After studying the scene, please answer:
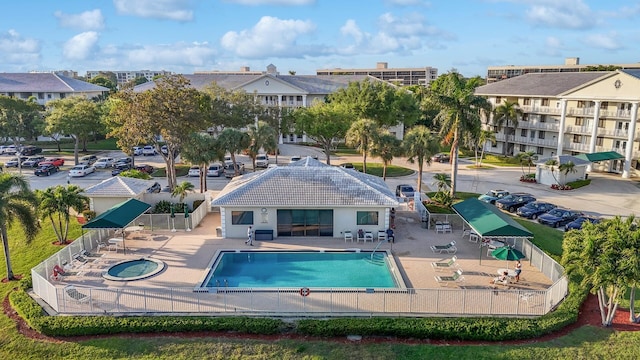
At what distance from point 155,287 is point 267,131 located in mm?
23866

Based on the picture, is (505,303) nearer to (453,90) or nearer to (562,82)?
(453,90)

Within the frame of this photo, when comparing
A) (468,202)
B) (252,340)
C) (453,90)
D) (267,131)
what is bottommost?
(252,340)

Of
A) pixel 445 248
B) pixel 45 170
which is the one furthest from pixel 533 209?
pixel 45 170

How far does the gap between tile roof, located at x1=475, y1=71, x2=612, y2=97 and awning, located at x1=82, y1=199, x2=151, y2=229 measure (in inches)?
2147

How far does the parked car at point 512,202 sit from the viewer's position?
39.9 m

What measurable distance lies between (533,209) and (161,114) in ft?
105

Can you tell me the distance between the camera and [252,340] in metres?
18.8

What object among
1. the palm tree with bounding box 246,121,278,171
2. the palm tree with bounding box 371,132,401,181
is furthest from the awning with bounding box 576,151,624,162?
the palm tree with bounding box 246,121,278,171

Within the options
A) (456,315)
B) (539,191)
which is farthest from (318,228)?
(539,191)

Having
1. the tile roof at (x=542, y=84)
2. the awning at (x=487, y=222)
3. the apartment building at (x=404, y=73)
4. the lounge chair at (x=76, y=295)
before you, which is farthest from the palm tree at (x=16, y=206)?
the apartment building at (x=404, y=73)

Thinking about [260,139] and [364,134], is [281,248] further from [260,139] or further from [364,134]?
[364,134]

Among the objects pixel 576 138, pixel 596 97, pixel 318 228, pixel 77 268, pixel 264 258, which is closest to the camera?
pixel 77 268

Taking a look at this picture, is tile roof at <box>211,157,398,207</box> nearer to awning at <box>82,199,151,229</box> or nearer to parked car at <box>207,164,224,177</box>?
awning at <box>82,199,151,229</box>

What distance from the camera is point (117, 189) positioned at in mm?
34812
